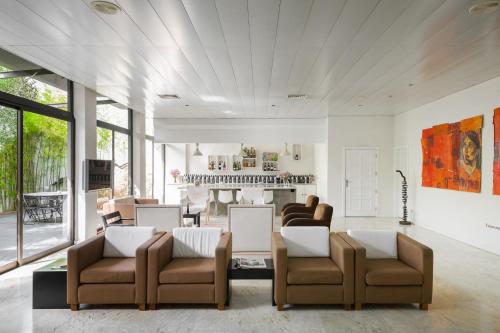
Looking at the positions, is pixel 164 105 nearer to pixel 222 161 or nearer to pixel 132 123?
pixel 132 123

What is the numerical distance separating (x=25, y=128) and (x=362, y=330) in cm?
540

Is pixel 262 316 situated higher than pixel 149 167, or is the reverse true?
pixel 149 167

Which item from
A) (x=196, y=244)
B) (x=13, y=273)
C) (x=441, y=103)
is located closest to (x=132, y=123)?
(x=13, y=273)

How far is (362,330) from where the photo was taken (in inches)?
124

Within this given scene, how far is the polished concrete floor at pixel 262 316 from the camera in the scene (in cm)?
320

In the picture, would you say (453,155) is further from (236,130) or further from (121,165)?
(121,165)

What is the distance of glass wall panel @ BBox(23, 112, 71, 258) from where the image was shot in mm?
5312

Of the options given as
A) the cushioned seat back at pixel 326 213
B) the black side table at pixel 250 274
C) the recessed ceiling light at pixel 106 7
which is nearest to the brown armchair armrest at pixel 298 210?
the cushioned seat back at pixel 326 213

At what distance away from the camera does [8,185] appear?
16.0ft

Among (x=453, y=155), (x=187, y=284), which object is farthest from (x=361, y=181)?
(x=187, y=284)

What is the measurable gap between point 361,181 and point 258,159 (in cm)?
420

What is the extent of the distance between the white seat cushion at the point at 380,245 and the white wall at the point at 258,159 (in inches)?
337

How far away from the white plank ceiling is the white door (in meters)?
3.00

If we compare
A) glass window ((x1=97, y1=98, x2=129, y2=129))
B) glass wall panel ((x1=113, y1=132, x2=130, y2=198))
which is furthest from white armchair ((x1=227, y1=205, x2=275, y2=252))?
glass wall panel ((x1=113, y1=132, x2=130, y2=198))
